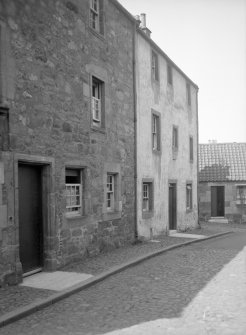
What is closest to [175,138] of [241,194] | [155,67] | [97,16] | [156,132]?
[156,132]

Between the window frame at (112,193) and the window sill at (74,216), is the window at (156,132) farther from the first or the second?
the window sill at (74,216)

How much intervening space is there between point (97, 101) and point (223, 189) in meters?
18.2

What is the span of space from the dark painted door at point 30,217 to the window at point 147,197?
6.57 metres

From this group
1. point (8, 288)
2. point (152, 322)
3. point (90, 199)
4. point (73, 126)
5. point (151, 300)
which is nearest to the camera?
point (152, 322)

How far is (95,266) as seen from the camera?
9.66 m

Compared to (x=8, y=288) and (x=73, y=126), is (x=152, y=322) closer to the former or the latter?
(x=8, y=288)

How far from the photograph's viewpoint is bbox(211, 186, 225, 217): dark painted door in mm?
27984

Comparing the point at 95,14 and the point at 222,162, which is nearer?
the point at 95,14

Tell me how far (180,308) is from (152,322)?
2.71ft

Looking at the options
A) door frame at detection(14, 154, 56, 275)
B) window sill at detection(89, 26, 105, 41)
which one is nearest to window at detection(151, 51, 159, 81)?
window sill at detection(89, 26, 105, 41)

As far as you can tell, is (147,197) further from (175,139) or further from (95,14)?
(95,14)

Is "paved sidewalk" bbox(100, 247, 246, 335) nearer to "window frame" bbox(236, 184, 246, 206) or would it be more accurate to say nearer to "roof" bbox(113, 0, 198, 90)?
"roof" bbox(113, 0, 198, 90)

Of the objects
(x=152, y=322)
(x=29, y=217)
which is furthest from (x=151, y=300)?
(x=29, y=217)

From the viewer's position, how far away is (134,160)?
46.0 ft
